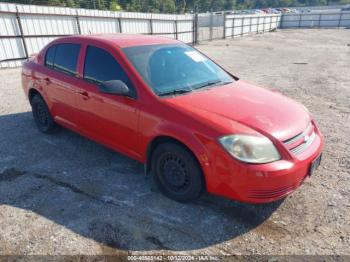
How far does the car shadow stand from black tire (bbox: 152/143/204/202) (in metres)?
0.13

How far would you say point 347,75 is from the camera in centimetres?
1112

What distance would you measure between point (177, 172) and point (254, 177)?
0.88 m

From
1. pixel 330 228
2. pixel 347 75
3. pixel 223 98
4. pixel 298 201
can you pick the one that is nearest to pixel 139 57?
pixel 223 98

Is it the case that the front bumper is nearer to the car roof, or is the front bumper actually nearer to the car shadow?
the car shadow

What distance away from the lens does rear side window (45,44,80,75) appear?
432 cm

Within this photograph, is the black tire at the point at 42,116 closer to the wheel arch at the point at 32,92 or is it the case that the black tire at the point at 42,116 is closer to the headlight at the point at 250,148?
the wheel arch at the point at 32,92

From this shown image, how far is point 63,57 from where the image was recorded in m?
4.59

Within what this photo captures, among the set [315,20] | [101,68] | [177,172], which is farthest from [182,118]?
[315,20]

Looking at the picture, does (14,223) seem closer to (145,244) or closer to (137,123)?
(145,244)

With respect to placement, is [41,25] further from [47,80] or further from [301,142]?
[301,142]

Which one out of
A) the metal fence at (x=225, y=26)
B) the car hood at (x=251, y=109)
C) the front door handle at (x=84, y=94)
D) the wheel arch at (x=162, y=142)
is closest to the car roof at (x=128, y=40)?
the front door handle at (x=84, y=94)

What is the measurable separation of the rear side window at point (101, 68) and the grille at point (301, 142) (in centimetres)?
183

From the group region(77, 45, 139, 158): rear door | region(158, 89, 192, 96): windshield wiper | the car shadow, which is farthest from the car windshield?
the car shadow

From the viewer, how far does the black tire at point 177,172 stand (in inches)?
122
